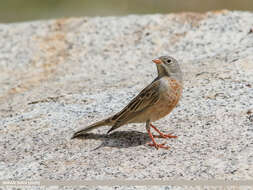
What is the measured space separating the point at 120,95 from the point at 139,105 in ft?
4.02

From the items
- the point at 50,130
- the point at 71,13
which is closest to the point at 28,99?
the point at 50,130

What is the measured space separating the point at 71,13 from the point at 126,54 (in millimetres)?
9343

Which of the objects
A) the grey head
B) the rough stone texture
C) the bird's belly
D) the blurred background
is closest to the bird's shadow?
the rough stone texture

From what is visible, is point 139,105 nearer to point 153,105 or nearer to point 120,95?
point 153,105

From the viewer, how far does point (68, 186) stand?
6.09m

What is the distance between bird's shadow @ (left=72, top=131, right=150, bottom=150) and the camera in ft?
23.7

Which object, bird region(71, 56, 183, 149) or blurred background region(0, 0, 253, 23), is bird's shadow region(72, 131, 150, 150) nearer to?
bird region(71, 56, 183, 149)

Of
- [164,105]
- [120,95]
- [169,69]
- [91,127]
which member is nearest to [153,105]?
[164,105]

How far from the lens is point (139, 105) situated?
24.2 ft

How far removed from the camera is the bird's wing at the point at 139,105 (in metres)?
7.25

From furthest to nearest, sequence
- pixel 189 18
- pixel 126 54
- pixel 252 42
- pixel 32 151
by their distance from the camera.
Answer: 1. pixel 189 18
2. pixel 126 54
3. pixel 252 42
4. pixel 32 151

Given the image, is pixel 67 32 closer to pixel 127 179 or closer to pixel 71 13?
pixel 127 179

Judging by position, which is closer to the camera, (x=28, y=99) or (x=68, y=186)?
(x=68, y=186)

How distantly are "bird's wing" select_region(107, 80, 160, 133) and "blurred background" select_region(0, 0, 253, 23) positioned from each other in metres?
11.2
